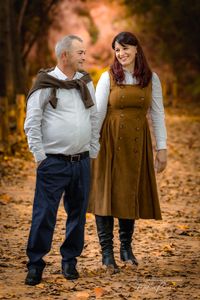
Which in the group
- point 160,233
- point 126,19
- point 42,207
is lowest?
point 160,233

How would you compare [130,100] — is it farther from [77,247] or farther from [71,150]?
[77,247]

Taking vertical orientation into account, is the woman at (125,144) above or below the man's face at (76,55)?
below

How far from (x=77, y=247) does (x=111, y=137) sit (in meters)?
1.05

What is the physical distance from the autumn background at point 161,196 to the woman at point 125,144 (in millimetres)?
516

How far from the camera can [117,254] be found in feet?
25.3

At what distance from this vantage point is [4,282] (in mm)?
6473

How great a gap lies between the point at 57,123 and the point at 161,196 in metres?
5.58

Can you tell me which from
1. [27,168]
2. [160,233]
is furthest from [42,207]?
[27,168]

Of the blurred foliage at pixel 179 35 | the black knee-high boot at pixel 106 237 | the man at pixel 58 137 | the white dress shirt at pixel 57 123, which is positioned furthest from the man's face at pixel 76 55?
the blurred foliage at pixel 179 35

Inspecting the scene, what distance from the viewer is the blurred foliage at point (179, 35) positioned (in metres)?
38.1

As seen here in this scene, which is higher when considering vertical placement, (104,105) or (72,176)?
(104,105)

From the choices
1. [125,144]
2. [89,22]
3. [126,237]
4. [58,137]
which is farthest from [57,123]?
[89,22]

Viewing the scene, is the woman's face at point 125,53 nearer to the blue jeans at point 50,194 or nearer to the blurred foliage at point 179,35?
the blue jeans at point 50,194

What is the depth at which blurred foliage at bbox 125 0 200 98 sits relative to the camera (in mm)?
38094
